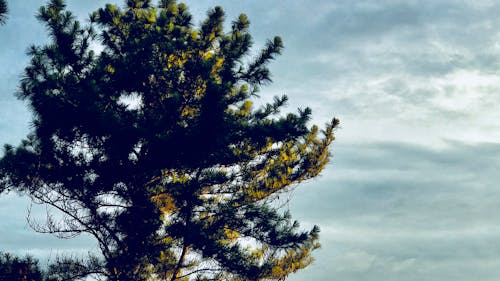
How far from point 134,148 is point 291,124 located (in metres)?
4.14

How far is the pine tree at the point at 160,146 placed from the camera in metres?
12.5

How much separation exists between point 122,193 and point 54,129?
2.36m

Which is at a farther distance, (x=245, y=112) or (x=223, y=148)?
(x=245, y=112)

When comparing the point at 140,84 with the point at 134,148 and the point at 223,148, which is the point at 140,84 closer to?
the point at 134,148

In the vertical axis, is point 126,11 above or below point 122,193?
above

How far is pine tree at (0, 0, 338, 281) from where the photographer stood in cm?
1255

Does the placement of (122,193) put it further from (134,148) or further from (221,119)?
(221,119)

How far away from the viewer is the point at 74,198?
1338 centimetres

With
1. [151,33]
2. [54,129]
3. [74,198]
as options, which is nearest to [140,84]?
[151,33]

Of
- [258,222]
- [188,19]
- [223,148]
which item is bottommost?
[258,222]

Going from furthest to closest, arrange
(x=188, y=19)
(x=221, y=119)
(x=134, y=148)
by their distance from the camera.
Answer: (x=188, y=19), (x=134, y=148), (x=221, y=119)

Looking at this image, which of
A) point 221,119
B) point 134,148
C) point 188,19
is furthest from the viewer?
point 188,19

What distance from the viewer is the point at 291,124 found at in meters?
12.9

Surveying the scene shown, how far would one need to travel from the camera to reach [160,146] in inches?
485
